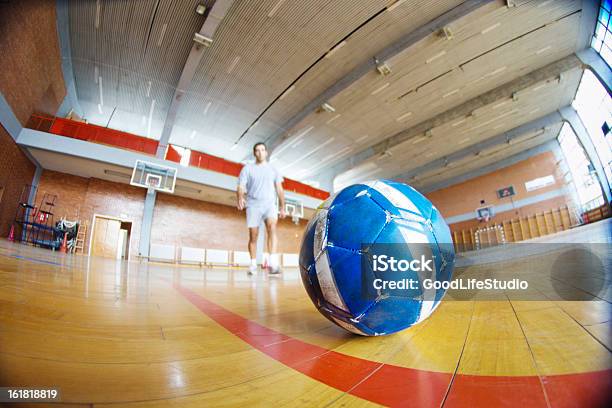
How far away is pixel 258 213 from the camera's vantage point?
126 inches

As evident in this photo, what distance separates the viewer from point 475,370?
446 millimetres

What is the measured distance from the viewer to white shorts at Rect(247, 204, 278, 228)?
3.20 meters

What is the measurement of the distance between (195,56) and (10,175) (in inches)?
251

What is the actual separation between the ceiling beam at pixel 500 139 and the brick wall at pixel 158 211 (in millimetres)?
12067

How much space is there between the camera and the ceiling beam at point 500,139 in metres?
12.5

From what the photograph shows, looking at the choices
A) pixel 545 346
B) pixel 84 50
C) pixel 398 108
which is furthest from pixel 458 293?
pixel 84 50

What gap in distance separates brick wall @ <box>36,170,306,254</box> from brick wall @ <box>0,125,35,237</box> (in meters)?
1.41

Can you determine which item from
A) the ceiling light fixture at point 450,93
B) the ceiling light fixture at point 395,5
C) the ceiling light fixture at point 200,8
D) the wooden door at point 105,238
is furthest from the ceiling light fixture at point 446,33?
the wooden door at point 105,238

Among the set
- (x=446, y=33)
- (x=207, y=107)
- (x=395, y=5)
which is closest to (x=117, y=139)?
(x=207, y=107)

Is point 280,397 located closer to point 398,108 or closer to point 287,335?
point 287,335

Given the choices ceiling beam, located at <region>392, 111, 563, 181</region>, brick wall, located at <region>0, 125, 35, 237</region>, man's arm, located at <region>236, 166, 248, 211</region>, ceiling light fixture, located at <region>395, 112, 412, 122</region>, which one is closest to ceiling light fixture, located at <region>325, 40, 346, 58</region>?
ceiling light fixture, located at <region>395, 112, 412, 122</region>

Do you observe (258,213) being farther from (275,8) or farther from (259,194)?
(275,8)

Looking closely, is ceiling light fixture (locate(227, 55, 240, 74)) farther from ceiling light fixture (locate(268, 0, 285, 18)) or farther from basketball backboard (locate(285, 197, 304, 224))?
basketball backboard (locate(285, 197, 304, 224))

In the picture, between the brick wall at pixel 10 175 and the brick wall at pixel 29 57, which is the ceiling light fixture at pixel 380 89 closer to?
the brick wall at pixel 29 57
